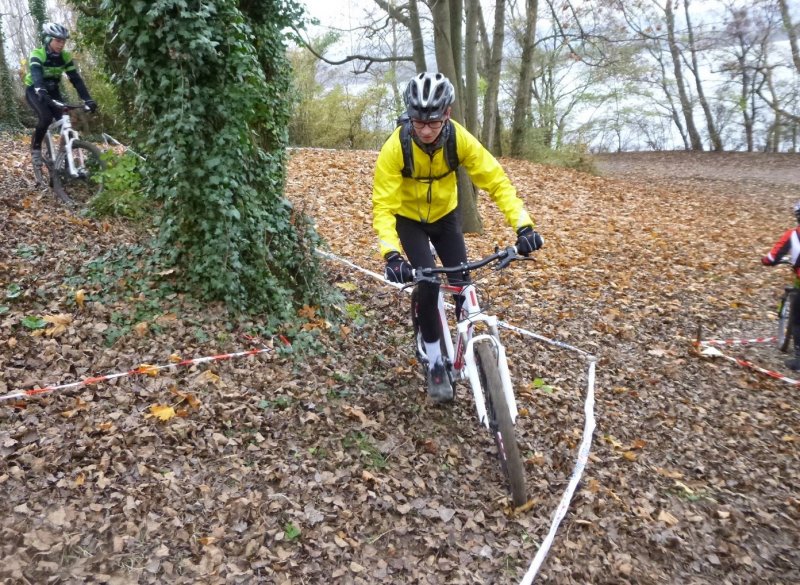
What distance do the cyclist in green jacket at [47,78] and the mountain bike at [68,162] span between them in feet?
0.29

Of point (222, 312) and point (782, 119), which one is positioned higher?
point (782, 119)

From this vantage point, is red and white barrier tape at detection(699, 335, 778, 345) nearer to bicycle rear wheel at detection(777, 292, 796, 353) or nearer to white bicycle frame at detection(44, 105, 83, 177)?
bicycle rear wheel at detection(777, 292, 796, 353)

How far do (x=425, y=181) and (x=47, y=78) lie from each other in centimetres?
647

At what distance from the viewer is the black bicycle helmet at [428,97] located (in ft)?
12.6

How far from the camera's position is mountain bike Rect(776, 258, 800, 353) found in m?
6.49

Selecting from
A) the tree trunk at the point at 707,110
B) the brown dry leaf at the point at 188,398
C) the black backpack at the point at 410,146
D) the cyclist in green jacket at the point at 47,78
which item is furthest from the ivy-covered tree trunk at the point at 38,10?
the tree trunk at the point at 707,110

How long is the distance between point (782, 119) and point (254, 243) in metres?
30.2

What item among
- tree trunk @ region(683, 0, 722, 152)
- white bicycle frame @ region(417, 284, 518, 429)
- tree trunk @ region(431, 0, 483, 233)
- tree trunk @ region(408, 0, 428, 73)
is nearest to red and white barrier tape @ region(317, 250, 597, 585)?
white bicycle frame @ region(417, 284, 518, 429)

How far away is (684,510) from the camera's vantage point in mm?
4055

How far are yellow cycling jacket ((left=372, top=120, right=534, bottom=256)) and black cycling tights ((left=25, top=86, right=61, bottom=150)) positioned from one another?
5.94 m

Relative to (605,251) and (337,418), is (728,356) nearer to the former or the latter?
(605,251)

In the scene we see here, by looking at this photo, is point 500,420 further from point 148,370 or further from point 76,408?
point 76,408

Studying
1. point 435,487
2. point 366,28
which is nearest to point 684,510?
point 435,487

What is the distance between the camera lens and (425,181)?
4.40 m
